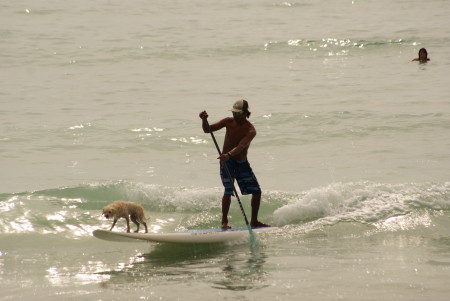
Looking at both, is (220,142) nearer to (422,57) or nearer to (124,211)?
(124,211)

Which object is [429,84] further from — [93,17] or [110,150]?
[93,17]

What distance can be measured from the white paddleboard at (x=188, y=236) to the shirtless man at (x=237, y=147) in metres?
0.20

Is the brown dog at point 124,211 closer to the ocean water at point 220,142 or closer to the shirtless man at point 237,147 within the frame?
the ocean water at point 220,142

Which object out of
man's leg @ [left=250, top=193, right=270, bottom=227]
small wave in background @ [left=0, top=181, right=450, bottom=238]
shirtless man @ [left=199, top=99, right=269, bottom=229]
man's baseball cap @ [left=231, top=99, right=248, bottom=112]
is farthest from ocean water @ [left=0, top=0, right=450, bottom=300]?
man's baseball cap @ [left=231, top=99, right=248, bottom=112]

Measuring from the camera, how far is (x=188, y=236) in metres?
8.86

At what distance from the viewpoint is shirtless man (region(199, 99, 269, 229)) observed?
340 inches

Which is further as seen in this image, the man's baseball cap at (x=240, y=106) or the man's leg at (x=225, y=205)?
the man's leg at (x=225, y=205)

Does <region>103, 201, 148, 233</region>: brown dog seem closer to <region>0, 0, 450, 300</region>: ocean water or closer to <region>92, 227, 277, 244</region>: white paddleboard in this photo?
<region>92, 227, 277, 244</region>: white paddleboard

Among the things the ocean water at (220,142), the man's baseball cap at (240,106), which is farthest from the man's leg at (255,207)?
the man's baseball cap at (240,106)

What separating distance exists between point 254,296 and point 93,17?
1132 inches

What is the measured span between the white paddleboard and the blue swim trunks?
47cm

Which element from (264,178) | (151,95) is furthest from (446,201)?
(151,95)

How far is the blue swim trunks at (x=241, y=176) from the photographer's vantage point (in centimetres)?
900

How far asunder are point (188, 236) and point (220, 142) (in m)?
8.47
